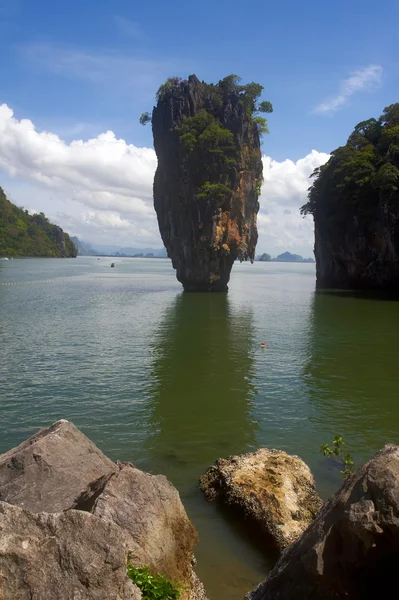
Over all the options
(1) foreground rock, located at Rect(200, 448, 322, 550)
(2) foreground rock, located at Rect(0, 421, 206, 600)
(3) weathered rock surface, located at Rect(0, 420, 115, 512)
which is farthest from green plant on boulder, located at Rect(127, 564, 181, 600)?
(1) foreground rock, located at Rect(200, 448, 322, 550)

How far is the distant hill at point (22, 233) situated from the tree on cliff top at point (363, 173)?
13399 centimetres

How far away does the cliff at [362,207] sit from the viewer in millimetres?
53062

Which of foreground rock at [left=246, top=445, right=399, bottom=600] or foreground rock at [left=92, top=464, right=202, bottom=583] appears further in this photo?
foreground rock at [left=92, top=464, right=202, bottom=583]

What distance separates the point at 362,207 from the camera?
5794cm

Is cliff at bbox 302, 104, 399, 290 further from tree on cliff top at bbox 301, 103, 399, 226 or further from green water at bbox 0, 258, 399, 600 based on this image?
green water at bbox 0, 258, 399, 600

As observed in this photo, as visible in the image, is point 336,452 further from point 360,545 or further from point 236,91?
point 236,91

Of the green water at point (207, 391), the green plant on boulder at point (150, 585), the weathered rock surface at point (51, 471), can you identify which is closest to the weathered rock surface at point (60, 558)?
the green plant on boulder at point (150, 585)

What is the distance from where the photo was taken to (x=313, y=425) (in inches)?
611

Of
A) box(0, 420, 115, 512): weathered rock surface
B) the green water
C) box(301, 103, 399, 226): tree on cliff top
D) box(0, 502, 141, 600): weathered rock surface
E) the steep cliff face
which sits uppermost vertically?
box(301, 103, 399, 226): tree on cliff top

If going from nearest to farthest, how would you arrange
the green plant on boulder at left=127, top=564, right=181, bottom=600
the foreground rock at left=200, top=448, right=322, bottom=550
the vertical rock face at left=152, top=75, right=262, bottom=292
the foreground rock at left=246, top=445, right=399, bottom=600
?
1. the foreground rock at left=246, top=445, right=399, bottom=600
2. the green plant on boulder at left=127, top=564, right=181, bottom=600
3. the foreground rock at left=200, top=448, right=322, bottom=550
4. the vertical rock face at left=152, top=75, right=262, bottom=292

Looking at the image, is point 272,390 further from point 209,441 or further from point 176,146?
point 176,146

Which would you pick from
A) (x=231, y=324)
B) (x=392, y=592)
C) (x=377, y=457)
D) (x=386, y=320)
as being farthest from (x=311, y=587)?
(x=386, y=320)

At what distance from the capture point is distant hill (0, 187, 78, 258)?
16738cm

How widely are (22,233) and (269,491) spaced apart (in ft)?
601
